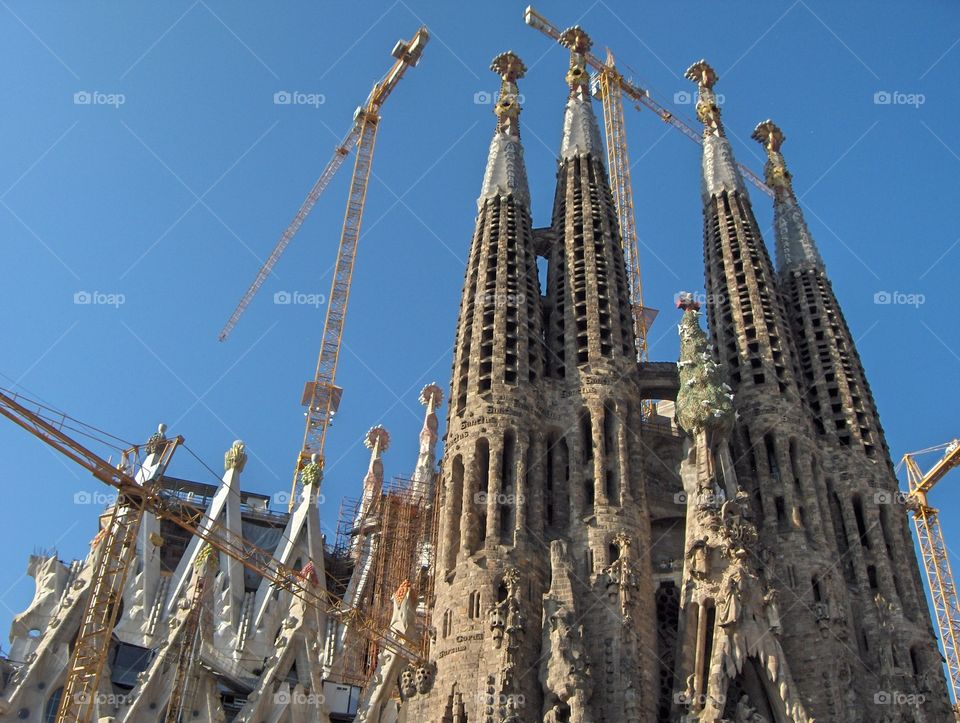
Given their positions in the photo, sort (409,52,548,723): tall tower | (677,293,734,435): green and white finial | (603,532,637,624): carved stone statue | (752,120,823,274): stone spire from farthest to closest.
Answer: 1. (752,120,823,274): stone spire
2. (677,293,734,435): green and white finial
3. (603,532,637,624): carved stone statue
4. (409,52,548,723): tall tower

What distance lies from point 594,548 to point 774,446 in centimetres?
1148

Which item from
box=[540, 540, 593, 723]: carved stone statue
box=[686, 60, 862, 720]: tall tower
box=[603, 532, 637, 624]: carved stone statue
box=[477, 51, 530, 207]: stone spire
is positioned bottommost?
box=[540, 540, 593, 723]: carved stone statue

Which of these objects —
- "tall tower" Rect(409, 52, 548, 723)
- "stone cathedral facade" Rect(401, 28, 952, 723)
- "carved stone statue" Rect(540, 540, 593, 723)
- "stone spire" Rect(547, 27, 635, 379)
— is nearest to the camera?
"carved stone statue" Rect(540, 540, 593, 723)

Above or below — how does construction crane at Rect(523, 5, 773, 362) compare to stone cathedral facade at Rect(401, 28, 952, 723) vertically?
above

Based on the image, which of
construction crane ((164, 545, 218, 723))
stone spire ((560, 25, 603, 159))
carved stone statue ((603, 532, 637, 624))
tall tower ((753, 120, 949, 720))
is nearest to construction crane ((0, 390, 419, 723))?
construction crane ((164, 545, 218, 723))

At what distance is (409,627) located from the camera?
44.8m

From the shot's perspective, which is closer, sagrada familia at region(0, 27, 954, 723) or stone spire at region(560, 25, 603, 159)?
sagrada familia at region(0, 27, 954, 723)

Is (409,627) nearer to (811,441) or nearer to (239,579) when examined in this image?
(239,579)

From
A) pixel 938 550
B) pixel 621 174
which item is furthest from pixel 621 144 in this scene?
pixel 938 550

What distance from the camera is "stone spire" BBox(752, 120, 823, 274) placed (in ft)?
186

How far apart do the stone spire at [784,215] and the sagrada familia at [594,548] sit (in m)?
0.29

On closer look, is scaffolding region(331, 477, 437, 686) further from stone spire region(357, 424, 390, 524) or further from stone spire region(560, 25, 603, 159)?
stone spire region(560, 25, 603, 159)

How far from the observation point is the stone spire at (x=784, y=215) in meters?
56.8

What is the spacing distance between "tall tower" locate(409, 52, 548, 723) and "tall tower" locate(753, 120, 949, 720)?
44.5ft
